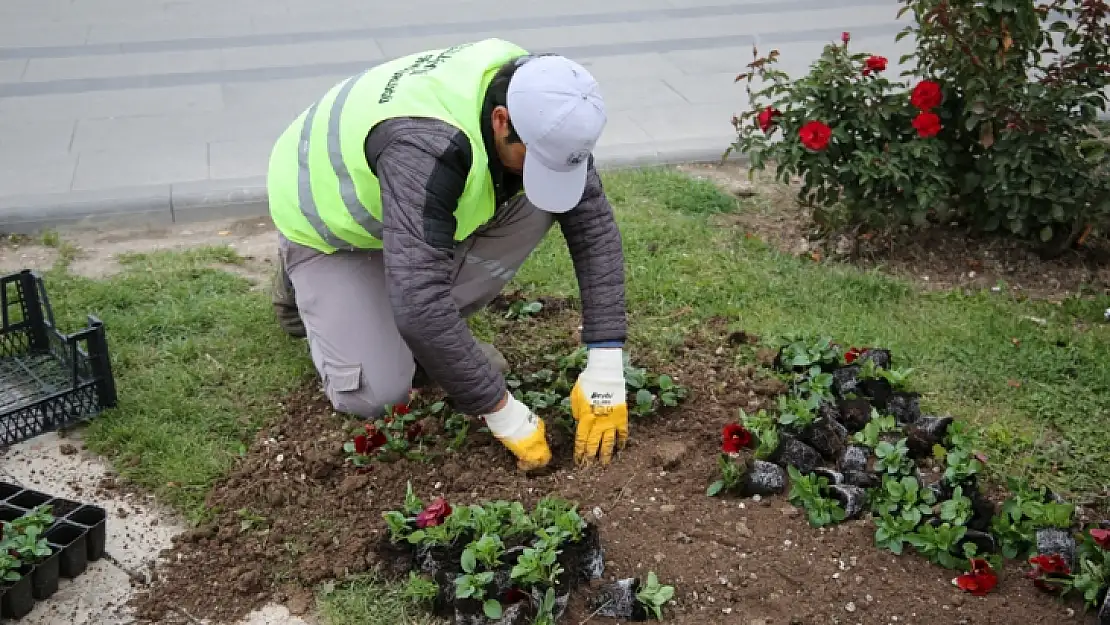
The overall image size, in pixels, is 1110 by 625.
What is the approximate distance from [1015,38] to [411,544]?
344cm

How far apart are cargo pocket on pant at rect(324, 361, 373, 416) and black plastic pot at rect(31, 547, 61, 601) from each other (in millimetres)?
1109

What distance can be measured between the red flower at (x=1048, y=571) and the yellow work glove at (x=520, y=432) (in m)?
1.46

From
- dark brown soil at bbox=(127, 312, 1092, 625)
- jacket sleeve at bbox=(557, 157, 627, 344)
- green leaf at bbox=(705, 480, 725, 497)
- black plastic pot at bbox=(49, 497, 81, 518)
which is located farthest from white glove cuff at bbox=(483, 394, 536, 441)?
black plastic pot at bbox=(49, 497, 81, 518)

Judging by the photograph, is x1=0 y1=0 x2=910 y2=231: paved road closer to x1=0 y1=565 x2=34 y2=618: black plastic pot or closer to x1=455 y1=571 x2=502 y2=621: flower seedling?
x1=0 y1=565 x2=34 y2=618: black plastic pot

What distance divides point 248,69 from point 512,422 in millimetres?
5578

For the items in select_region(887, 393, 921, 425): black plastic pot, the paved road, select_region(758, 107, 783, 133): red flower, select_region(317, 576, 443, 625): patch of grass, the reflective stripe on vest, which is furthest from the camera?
the paved road

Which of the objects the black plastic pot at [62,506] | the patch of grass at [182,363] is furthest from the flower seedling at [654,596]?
the black plastic pot at [62,506]

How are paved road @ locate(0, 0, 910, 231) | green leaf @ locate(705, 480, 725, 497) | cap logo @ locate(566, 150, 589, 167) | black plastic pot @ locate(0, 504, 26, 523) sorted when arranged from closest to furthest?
cap logo @ locate(566, 150, 589, 167) → black plastic pot @ locate(0, 504, 26, 523) → green leaf @ locate(705, 480, 725, 497) → paved road @ locate(0, 0, 910, 231)

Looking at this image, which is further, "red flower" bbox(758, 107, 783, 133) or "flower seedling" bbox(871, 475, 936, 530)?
"red flower" bbox(758, 107, 783, 133)

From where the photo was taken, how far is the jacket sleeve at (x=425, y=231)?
324 cm

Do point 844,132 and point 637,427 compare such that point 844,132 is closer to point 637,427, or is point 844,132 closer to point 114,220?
point 637,427

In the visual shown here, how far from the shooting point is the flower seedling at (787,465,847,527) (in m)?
3.27

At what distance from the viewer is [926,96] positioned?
4934 millimetres

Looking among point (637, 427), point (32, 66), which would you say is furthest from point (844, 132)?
point (32, 66)
